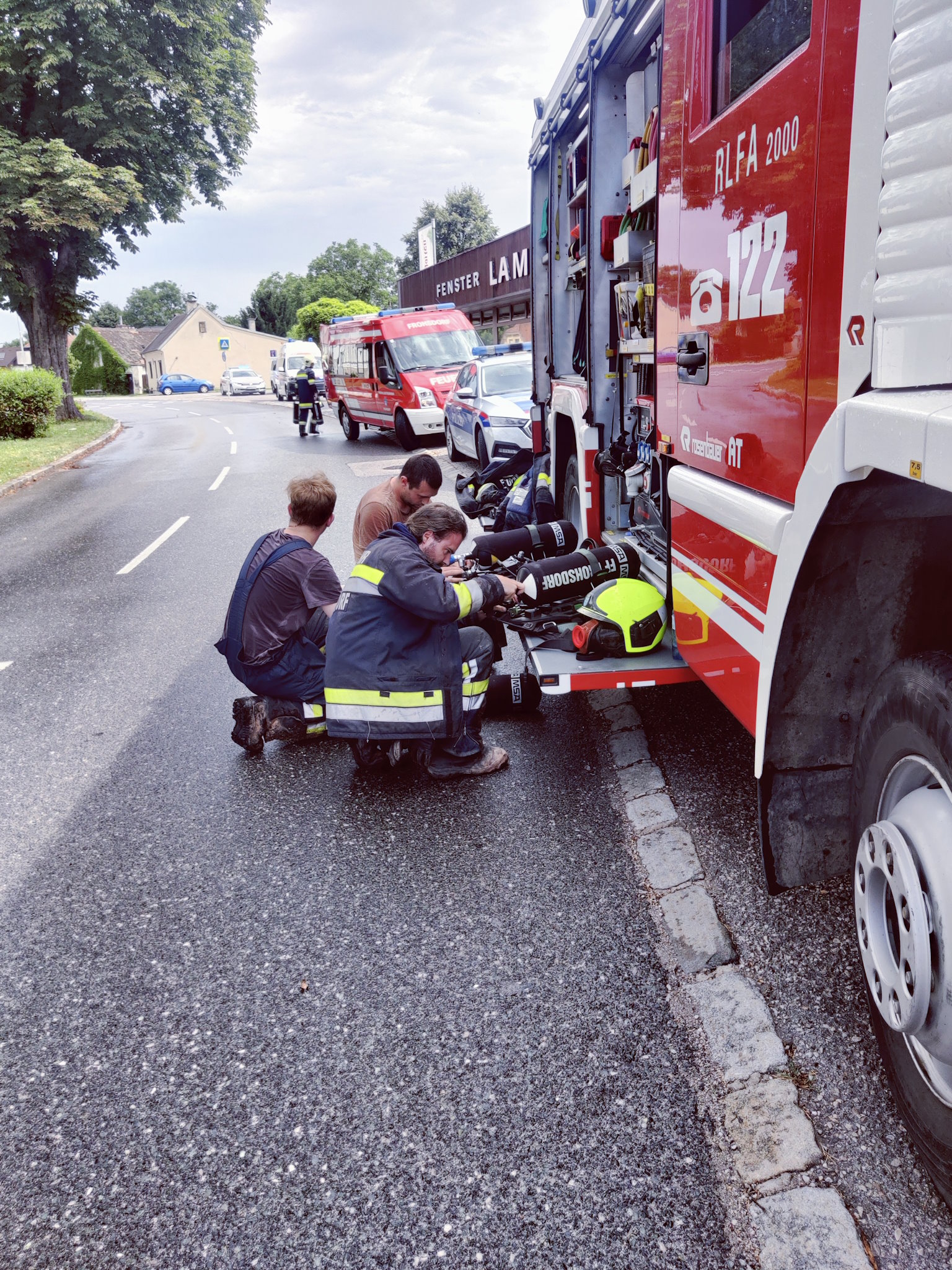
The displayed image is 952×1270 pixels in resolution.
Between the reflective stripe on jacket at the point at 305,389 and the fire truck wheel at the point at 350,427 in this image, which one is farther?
the reflective stripe on jacket at the point at 305,389

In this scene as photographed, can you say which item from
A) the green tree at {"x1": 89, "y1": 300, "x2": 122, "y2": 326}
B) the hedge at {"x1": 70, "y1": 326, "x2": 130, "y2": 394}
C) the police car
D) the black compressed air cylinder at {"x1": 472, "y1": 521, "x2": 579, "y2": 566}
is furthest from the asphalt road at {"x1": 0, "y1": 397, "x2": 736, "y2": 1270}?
the green tree at {"x1": 89, "y1": 300, "x2": 122, "y2": 326}

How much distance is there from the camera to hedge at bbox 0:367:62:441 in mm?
22391

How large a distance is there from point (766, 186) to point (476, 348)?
650 inches

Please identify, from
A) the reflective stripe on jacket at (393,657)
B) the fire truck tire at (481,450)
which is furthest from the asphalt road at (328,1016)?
the fire truck tire at (481,450)

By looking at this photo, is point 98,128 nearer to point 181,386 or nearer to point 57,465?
point 57,465

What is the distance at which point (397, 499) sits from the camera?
214 inches

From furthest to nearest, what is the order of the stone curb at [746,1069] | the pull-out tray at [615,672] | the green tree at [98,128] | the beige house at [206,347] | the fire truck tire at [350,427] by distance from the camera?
the beige house at [206,347]
the green tree at [98,128]
the fire truck tire at [350,427]
the pull-out tray at [615,672]
the stone curb at [746,1069]

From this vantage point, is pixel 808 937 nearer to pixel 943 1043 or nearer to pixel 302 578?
pixel 943 1043

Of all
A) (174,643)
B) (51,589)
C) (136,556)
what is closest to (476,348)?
(136,556)

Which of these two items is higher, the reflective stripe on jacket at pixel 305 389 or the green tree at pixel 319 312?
the green tree at pixel 319 312

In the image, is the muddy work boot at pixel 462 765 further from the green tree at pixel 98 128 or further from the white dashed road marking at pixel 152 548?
the green tree at pixel 98 128

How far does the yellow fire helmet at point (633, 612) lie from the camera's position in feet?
12.8

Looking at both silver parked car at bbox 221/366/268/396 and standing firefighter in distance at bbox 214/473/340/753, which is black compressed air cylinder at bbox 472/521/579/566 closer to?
standing firefighter in distance at bbox 214/473/340/753

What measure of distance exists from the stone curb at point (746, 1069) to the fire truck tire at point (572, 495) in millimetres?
2378
